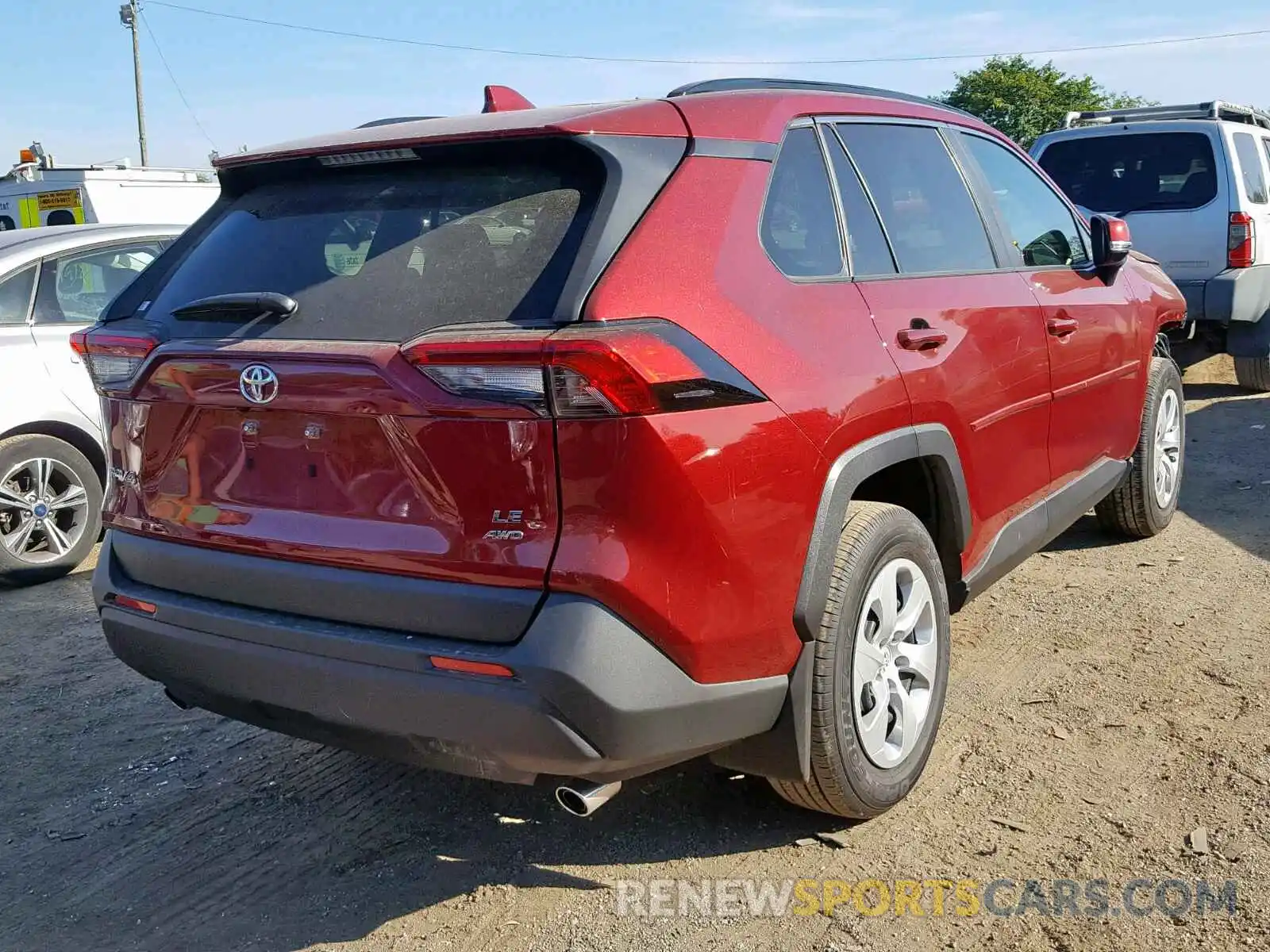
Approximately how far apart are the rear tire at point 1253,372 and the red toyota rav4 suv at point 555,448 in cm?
661

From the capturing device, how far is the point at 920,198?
3.56m

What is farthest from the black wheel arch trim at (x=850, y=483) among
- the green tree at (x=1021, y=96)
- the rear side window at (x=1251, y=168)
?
the green tree at (x=1021, y=96)

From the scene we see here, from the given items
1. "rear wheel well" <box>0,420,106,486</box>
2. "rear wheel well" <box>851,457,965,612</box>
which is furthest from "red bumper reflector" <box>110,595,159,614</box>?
"rear wheel well" <box>0,420,106,486</box>

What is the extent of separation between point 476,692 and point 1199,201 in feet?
26.1

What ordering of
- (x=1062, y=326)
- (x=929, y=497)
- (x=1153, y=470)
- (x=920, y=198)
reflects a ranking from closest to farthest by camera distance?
(x=929, y=497)
(x=920, y=198)
(x=1062, y=326)
(x=1153, y=470)

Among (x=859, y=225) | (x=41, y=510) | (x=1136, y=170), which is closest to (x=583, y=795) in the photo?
(x=859, y=225)

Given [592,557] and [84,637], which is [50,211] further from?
[592,557]

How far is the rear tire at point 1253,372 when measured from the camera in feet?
28.7

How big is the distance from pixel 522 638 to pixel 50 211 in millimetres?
12132

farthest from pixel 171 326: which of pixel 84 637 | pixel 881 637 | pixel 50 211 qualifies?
pixel 50 211

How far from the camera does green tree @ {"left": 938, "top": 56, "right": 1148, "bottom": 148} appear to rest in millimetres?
36656

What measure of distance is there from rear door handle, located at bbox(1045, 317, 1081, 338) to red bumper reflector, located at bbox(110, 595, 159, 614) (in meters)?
2.90

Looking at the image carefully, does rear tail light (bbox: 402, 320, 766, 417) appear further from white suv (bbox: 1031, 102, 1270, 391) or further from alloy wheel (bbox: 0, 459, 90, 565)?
white suv (bbox: 1031, 102, 1270, 391)

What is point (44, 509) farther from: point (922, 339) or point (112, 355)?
point (922, 339)
